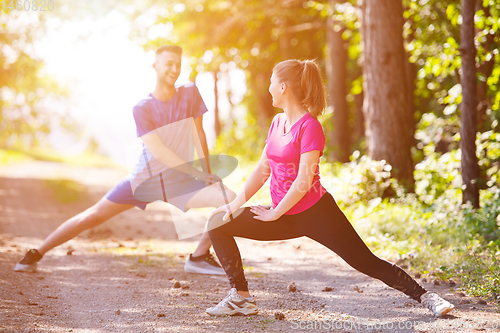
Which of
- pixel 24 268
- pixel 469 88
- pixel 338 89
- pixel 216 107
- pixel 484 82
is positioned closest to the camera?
pixel 24 268

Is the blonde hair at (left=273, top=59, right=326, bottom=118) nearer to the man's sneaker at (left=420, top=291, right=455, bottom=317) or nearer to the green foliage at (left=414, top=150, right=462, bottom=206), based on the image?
the man's sneaker at (left=420, top=291, right=455, bottom=317)

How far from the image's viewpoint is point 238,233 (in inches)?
150

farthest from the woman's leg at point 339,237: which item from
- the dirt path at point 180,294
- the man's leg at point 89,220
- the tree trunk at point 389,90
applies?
the tree trunk at point 389,90

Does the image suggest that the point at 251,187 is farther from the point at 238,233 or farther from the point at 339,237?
the point at 339,237

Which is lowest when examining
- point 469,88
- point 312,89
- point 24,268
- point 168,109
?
point 24,268

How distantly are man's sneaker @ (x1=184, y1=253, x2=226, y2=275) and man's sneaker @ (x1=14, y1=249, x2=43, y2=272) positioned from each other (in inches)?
62.7

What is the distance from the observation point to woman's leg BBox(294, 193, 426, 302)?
3.59m

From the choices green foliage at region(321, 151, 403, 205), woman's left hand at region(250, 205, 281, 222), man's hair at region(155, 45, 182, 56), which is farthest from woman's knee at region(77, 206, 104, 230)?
green foliage at region(321, 151, 403, 205)

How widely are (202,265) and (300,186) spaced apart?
2387 mm

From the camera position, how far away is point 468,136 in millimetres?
6441

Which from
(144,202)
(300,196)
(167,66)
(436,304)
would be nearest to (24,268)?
(144,202)

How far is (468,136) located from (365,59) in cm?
314

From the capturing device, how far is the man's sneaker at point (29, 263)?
5.30m

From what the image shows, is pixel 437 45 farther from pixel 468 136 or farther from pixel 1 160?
pixel 1 160
